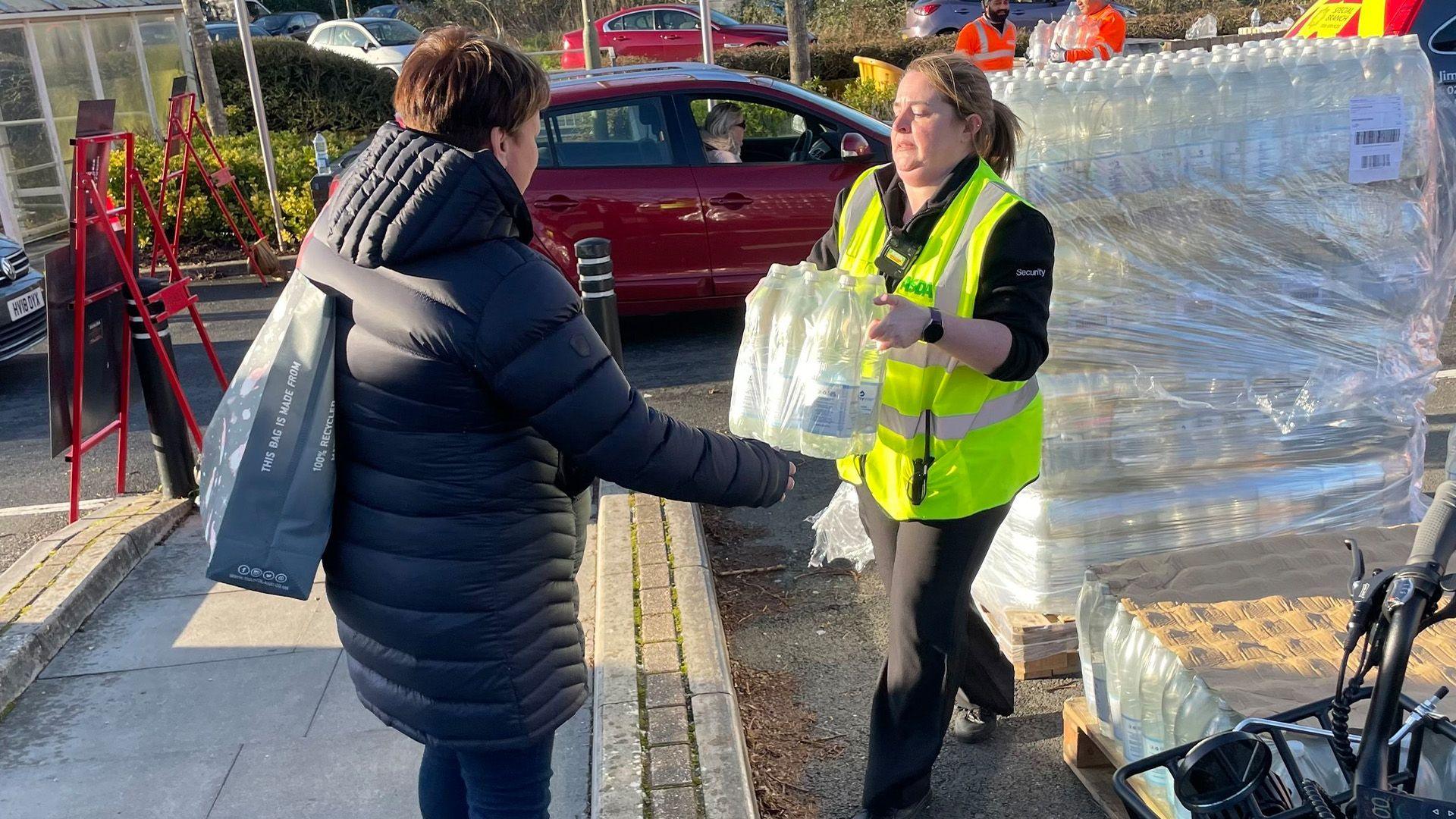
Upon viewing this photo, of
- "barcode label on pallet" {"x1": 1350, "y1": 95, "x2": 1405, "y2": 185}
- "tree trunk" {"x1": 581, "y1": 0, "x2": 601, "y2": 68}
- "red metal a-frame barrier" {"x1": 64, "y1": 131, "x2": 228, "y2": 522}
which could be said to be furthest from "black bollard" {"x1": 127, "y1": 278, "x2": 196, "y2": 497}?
"tree trunk" {"x1": 581, "y1": 0, "x2": 601, "y2": 68}

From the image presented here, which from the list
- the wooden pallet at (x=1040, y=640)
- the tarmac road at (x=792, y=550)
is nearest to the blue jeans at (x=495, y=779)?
the tarmac road at (x=792, y=550)

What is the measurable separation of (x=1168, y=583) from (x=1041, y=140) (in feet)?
4.12

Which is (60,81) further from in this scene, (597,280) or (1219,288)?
(1219,288)

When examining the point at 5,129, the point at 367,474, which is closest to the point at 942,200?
the point at 367,474

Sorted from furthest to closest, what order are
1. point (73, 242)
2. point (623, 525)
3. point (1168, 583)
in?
point (73, 242) < point (623, 525) < point (1168, 583)

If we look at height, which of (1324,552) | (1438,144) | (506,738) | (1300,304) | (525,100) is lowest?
(1324,552)

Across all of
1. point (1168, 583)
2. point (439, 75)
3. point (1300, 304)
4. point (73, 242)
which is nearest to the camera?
point (439, 75)

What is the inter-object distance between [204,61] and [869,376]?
11.3 m

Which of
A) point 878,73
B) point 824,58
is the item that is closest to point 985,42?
point 878,73

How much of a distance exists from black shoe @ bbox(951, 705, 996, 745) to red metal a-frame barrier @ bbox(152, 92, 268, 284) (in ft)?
23.2

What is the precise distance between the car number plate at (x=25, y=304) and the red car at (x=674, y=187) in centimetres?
226

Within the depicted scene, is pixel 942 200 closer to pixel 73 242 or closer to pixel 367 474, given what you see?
pixel 367 474

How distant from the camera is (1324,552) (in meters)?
3.28

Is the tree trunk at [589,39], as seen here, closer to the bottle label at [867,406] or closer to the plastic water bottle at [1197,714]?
the bottle label at [867,406]
